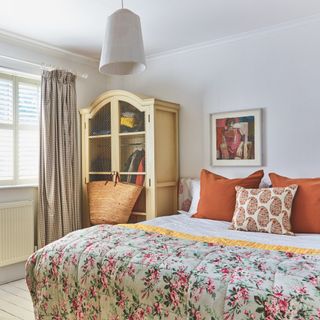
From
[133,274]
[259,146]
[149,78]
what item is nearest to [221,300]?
[133,274]

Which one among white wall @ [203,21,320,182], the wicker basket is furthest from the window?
white wall @ [203,21,320,182]

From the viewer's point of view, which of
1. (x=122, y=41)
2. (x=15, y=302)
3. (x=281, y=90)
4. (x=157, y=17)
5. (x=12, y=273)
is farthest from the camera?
(x=12, y=273)

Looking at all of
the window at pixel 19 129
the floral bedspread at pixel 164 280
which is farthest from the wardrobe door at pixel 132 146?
the floral bedspread at pixel 164 280

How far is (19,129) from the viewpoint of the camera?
3580 millimetres

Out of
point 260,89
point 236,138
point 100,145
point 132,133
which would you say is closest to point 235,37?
point 260,89

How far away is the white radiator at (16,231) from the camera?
10.7 ft

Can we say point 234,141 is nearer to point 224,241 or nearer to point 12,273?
point 224,241

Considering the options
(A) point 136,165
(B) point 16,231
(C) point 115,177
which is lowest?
(B) point 16,231

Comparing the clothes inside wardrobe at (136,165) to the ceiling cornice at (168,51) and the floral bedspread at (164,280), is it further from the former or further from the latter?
the floral bedspread at (164,280)

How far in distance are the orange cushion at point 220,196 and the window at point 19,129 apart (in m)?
1.84

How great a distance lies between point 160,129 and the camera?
357cm

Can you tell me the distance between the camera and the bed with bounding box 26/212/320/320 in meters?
1.35

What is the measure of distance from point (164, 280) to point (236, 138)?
82.5 inches

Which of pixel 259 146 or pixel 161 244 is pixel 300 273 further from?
pixel 259 146
